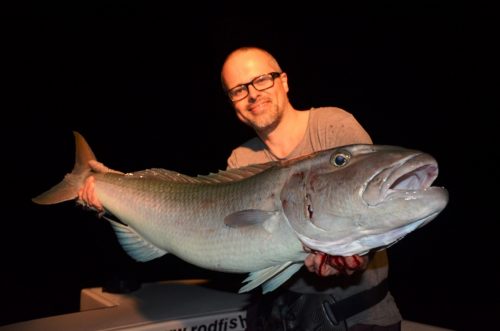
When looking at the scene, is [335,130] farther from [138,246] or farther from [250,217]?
[138,246]

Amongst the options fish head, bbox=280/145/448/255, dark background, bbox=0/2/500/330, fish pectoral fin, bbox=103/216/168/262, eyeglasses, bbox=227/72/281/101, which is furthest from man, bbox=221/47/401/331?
dark background, bbox=0/2/500/330

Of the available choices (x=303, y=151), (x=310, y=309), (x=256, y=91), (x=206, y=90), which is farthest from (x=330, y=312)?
(x=206, y=90)

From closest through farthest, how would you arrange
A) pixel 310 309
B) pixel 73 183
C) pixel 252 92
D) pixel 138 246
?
pixel 310 309
pixel 252 92
pixel 138 246
pixel 73 183

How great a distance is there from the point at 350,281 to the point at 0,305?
10962 mm

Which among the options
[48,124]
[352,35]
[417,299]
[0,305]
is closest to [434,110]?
[352,35]

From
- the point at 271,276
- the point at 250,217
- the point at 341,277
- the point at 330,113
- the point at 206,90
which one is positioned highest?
the point at 206,90

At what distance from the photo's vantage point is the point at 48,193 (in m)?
3.81

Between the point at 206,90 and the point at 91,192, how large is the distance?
26861mm

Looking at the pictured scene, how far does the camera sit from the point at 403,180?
2104 millimetres

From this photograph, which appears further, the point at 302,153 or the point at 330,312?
the point at 302,153

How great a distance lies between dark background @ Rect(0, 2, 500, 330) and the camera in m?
21.2

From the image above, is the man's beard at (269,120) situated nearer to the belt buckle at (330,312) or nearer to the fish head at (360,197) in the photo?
the fish head at (360,197)

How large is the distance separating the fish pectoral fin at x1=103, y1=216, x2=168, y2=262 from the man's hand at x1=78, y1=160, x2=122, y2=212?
1.20 ft

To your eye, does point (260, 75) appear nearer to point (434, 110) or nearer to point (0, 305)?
point (0, 305)
